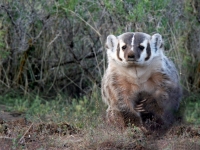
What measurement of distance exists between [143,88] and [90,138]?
106 cm

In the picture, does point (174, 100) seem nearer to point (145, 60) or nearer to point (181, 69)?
point (145, 60)

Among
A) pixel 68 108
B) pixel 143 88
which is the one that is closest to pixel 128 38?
pixel 143 88

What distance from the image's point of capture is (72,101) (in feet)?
24.6

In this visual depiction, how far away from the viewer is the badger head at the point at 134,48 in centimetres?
521

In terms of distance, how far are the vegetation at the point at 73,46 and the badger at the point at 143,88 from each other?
36.5 inches

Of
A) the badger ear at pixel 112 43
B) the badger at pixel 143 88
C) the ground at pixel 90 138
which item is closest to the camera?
the ground at pixel 90 138

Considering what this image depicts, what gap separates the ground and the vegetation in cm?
119

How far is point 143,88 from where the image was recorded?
5.51 metres

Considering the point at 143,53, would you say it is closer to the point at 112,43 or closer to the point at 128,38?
the point at 128,38

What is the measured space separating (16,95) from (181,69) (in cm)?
230

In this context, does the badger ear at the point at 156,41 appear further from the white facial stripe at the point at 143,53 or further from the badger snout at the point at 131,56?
the badger snout at the point at 131,56

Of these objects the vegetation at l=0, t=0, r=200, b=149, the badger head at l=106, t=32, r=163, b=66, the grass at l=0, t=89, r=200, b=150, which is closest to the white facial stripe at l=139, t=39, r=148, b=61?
the badger head at l=106, t=32, r=163, b=66

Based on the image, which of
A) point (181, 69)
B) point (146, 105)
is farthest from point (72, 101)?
point (146, 105)

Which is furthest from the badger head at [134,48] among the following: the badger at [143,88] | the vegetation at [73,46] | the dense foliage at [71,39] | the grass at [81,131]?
the dense foliage at [71,39]
